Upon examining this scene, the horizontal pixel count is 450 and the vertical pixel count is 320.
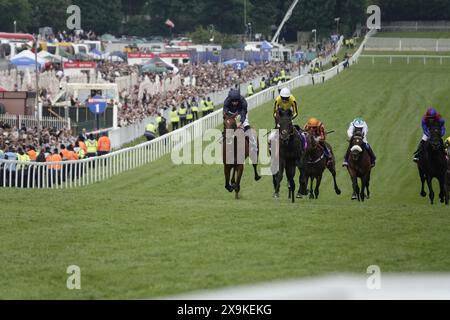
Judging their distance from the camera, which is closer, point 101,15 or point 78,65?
point 78,65

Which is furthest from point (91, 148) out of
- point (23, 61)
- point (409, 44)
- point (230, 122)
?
point (409, 44)

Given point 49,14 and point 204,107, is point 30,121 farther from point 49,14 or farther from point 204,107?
point 49,14

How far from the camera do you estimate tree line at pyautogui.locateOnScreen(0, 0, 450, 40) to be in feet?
289

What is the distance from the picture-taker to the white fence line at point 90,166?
24047 mm

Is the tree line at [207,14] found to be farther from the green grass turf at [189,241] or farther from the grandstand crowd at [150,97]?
the green grass turf at [189,241]

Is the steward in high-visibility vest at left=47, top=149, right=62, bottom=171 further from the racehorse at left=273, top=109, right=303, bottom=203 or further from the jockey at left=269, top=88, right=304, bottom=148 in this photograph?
the racehorse at left=273, top=109, right=303, bottom=203

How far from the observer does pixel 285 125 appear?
18719 mm

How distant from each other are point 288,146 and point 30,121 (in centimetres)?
1871

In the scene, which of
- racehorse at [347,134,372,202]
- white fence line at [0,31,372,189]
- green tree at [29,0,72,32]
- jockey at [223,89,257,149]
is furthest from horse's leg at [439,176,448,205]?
green tree at [29,0,72,32]

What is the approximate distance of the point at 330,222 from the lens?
15.8 metres

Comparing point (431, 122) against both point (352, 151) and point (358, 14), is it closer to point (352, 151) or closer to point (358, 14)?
point (352, 151)

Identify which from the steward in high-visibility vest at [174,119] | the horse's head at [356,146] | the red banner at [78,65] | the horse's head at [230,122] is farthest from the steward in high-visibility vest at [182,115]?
the horse's head at [230,122]

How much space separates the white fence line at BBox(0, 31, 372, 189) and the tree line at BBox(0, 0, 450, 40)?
1971 inches

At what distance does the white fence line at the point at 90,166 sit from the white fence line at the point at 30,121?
13.1 ft
